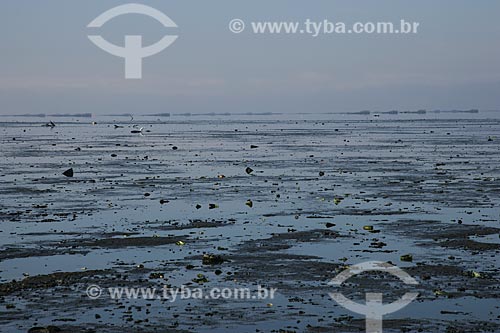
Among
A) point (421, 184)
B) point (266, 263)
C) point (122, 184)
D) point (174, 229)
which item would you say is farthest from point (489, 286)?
point (122, 184)

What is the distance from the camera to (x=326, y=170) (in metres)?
53.4

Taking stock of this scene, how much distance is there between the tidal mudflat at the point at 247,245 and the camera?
17.0m

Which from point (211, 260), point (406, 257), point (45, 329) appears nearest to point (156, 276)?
point (211, 260)

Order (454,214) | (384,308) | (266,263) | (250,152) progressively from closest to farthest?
(384,308), (266,263), (454,214), (250,152)

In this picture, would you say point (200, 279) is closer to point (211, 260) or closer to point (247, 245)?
point (211, 260)

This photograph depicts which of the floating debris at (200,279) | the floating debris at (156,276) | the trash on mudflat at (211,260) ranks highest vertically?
the trash on mudflat at (211,260)

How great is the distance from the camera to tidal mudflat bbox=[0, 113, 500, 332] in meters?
17.0

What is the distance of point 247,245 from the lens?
25234mm

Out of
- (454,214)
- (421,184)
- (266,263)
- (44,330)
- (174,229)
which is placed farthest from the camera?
(421,184)

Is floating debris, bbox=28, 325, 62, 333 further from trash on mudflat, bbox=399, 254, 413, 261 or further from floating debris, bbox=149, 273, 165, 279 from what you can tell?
trash on mudflat, bbox=399, 254, 413, 261

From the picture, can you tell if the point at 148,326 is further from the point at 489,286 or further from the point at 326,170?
the point at 326,170

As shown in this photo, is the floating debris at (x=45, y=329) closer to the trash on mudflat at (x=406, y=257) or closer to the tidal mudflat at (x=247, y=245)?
the tidal mudflat at (x=247, y=245)

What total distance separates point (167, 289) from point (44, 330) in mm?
4212

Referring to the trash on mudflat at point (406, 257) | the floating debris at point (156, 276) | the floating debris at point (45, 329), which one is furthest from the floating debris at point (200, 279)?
the trash on mudflat at point (406, 257)
